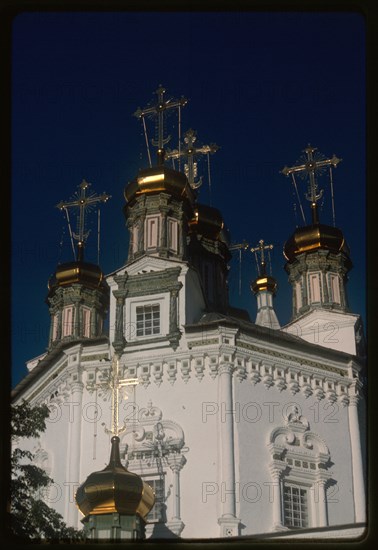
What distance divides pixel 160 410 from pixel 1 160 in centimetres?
357

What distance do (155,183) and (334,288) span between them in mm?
2038

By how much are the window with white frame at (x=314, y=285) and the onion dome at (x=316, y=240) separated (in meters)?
0.24

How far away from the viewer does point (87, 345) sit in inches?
294

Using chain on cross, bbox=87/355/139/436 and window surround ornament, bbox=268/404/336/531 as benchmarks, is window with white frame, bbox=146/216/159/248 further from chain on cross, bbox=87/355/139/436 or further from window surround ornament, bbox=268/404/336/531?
window surround ornament, bbox=268/404/336/531

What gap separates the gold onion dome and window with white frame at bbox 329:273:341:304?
373cm

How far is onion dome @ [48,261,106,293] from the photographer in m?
9.34

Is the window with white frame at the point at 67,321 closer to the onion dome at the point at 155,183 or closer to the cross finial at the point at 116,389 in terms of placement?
the onion dome at the point at 155,183

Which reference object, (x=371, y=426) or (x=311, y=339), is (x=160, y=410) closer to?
(x=311, y=339)

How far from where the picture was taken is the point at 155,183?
8.24 meters

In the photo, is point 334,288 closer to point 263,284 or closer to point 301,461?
point 263,284

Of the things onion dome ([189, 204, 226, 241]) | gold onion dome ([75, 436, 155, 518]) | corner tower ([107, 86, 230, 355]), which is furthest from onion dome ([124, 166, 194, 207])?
gold onion dome ([75, 436, 155, 518])

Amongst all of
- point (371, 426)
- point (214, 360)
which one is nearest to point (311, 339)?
point (214, 360)

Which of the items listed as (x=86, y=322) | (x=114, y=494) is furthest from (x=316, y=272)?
(x=114, y=494)

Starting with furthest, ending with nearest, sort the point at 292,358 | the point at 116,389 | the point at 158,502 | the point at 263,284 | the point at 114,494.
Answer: the point at 263,284, the point at 292,358, the point at 116,389, the point at 158,502, the point at 114,494
